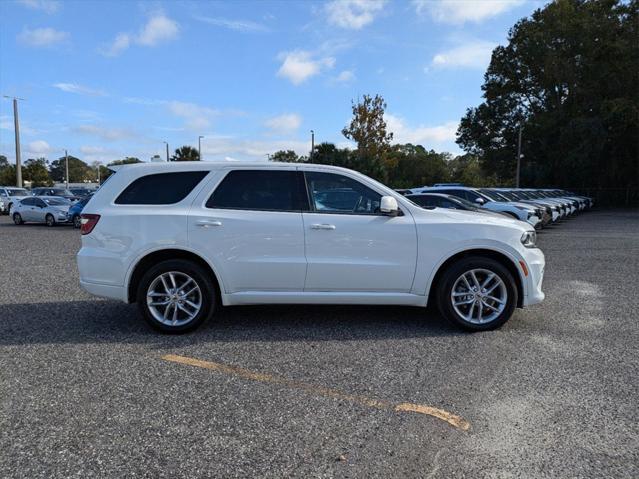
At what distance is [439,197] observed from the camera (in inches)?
500

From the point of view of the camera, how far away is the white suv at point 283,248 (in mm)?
5117

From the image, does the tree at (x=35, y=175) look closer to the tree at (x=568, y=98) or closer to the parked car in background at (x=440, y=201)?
the tree at (x=568, y=98)

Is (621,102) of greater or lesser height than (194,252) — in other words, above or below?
above

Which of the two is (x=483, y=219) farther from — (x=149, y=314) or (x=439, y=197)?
(x=439, y=197)

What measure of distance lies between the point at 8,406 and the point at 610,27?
4457cm

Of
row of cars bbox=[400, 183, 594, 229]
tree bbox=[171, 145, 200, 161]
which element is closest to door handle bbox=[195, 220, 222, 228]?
row of cars bbox=[400, 183, 594, 229]

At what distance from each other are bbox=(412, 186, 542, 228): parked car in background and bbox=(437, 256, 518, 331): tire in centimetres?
1053

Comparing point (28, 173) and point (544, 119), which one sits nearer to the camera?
point (544, 119)

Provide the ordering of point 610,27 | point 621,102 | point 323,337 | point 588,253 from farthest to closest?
point 610,27, point 621,102, point 588,253, point 323,337

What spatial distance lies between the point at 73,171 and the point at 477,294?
154814 millimetres

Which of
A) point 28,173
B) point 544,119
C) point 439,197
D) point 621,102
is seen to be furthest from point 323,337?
point 28,173

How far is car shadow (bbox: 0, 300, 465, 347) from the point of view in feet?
16.7

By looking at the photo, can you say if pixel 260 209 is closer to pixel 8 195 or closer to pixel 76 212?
pixel 76 212

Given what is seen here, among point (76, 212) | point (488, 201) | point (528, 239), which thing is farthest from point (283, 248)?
point (76, 212)
